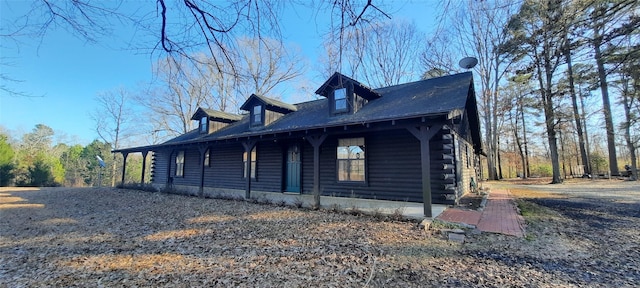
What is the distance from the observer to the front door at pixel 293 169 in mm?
10711

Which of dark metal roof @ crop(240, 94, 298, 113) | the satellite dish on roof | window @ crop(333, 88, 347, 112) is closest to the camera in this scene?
the satellite dish on roof

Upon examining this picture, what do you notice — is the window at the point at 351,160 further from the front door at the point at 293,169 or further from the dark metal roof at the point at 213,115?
the dark metal roof at the point at 213,115

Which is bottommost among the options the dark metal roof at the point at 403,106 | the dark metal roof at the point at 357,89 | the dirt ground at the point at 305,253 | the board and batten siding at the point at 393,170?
the dirt ground at the point at 305,253

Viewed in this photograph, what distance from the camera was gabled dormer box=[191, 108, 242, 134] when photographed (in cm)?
1459

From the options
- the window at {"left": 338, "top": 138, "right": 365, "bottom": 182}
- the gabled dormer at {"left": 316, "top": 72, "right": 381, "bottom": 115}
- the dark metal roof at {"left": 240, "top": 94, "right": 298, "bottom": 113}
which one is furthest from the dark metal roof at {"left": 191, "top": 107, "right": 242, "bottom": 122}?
the window at {"left": 338, "top": 138, "right": 365, "bottom": 182}

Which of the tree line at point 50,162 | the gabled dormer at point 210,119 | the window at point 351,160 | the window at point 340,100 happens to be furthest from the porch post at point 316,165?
the tree line at point 50,162

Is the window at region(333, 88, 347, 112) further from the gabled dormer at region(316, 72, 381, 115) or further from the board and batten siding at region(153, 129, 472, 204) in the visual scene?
the board and batten siding at region(153, 129, 472, 204)

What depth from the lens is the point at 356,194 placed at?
9.09 meters

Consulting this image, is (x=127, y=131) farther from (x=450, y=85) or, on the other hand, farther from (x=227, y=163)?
(x=450, y=85)

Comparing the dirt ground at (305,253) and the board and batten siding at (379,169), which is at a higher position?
the board and batten siding at (379,169)

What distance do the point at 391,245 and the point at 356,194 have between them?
481 centimetres

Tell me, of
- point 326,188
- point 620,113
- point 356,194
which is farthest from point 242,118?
point 620,113

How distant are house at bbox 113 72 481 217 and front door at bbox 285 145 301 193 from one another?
4cm

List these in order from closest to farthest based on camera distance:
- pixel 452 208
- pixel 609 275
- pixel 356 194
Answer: pixel 609 275
pixel 452 208
pixel 356 194
